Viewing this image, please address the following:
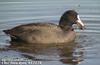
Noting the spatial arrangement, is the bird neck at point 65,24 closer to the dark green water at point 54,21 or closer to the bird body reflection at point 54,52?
the dark green water at point 54,21

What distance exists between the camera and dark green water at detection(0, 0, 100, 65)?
11.0 meters

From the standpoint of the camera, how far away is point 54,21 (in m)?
14.3

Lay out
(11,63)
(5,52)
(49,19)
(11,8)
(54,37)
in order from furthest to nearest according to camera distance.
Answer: (11,8)
(49,19)
(54,37)
(5,52)
(11,63)

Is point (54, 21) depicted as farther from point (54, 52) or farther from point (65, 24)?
point (54, 52)

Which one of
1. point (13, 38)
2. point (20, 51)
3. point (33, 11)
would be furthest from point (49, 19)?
point (20, 51)

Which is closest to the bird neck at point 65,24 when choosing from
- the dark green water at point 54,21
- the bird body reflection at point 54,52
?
the dark green water at point 54,21

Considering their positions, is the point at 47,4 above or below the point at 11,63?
above

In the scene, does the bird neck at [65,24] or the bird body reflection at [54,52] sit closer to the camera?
the bird body reflection at [54,52]

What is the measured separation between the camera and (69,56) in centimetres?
1124

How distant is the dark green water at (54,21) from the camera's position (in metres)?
11.0

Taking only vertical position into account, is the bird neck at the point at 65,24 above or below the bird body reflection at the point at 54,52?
above

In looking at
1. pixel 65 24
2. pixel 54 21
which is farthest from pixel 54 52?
pixel 54 21

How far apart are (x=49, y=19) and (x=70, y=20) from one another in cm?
155

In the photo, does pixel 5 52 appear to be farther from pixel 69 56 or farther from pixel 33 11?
pixel 33 11
